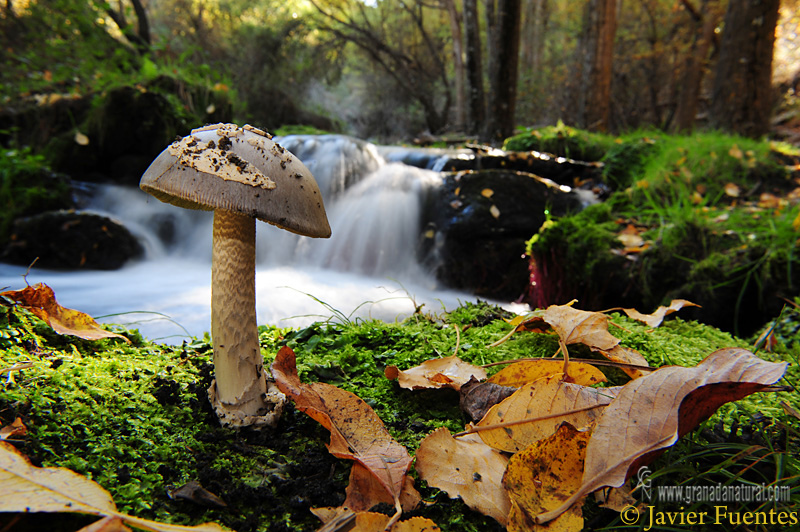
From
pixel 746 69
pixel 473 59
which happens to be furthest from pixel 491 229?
pixel 473 59

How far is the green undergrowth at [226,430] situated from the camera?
982 millimetres

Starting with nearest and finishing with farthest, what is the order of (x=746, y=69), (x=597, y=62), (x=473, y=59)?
(x=746, y=69) < (x=597, y=62) < (x=473, y=59)

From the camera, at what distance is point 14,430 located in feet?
3.20

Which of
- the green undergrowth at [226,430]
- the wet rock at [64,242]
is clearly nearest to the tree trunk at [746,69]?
the green undergrowth at [226,430]

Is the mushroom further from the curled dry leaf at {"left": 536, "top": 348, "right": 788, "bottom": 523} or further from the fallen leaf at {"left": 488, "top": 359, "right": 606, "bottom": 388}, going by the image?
the curled dry leaf at {"left": 536, "top": 348, "right": 788, "bottom": 523}

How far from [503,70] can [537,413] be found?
8079 mm

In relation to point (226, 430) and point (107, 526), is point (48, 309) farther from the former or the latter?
point (107, 526)

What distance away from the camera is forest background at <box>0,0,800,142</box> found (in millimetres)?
7445

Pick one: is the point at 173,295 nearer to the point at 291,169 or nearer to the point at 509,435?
the point at 291,169

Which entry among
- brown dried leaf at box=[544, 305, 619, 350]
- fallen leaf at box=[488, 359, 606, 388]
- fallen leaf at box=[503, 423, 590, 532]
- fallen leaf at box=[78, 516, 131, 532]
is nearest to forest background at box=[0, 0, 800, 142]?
brown dried leaf at box=[544, 305, 619, 350]

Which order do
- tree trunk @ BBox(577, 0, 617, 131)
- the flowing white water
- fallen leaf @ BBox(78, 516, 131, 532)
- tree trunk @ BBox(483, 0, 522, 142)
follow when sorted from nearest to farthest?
fallen leaf @ BBox(78, 516, 131, 532), the flowing white water, tree trunk @ BBox(483, 0, 522, 142), tree trunk @ BBox(577, 0, 617, 131)

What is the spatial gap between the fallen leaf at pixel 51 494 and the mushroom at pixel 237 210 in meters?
0.42

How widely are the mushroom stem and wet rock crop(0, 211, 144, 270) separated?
4931 millimetres

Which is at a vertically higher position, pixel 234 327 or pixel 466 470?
pixel 234 327
